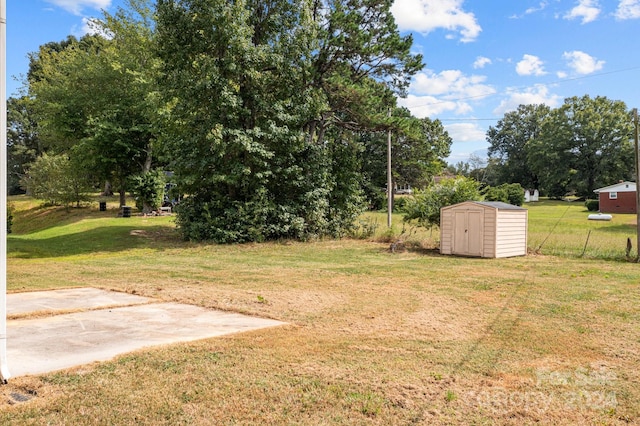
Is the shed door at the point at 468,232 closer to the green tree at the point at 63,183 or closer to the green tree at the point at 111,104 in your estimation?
the green tree at the point at 111,104

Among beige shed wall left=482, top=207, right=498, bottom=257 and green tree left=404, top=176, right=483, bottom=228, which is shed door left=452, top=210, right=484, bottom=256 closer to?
beige shed wall left=482, top=207, right=498, bottom=257

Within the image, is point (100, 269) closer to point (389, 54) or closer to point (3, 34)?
point (3, 34)

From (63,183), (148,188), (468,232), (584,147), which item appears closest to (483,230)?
(468,232)

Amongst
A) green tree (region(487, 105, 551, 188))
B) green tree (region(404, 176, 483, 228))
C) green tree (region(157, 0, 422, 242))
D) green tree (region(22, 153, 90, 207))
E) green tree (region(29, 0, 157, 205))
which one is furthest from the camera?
green tree (region(487, 105, 551, 188))

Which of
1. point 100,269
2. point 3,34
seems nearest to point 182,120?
point 100,269

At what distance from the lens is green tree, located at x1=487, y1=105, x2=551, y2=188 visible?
6562 centimetres

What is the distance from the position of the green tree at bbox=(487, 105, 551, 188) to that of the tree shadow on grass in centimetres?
5273

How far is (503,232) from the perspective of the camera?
1399 cm

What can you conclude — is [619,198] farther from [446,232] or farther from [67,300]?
[67,300]

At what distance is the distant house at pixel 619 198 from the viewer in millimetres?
39469

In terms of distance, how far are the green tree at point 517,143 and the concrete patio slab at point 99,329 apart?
199 ft

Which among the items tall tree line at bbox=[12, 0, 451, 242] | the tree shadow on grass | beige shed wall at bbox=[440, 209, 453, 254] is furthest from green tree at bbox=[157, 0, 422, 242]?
beige shed wall at bbox=[440, 209, 453, 254]

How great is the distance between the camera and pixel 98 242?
55.9 feet

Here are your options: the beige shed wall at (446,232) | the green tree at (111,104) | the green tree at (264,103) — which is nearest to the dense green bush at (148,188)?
the green tree at (111,104)
